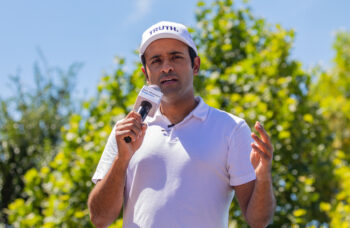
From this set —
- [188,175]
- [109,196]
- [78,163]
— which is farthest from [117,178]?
[78,163]

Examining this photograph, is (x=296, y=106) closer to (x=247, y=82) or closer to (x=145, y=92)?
(x=247, y=82)

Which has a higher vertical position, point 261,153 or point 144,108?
point 144,108

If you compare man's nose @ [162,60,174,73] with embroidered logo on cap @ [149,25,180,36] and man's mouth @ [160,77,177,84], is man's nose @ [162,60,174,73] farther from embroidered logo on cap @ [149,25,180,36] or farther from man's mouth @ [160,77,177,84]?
embroidered logo on cap @ [149,25,180,36]

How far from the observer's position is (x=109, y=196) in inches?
83.8

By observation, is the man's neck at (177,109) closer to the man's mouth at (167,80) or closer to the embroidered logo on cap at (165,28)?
the man's mouth at (167,80)

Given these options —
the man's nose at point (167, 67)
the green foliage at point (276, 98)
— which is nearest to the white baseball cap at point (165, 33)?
the man's nose at point (167, 67)

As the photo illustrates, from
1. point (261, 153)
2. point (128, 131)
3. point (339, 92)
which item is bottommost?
point (261, 153)

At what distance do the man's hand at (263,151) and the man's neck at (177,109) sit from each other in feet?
1.68

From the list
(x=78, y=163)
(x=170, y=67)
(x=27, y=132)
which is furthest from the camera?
(x=27, y=132)

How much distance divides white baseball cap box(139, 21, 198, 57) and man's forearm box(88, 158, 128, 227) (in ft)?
2.19

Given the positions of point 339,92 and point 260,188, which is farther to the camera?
point 339,92

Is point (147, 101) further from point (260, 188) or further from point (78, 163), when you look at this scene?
point (78, 163)

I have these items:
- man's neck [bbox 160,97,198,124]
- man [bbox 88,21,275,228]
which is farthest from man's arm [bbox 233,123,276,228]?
man's neck [bbox 160,97,198,124]

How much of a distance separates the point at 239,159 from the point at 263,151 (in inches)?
7.9
